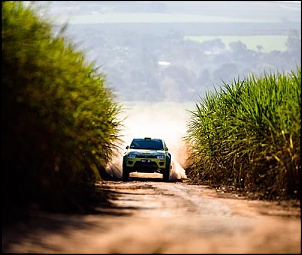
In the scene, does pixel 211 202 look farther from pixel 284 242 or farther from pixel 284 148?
pixel 284 242

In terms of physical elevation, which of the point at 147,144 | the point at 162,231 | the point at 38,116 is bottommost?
the point at 162,231

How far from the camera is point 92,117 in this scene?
1958 cm

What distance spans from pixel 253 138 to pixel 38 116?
26.0ft

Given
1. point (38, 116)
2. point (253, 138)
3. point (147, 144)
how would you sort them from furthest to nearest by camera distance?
point (147, 144), point (253, 138), point (38, 116)

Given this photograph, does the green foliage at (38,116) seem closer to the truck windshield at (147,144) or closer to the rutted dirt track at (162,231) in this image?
the rutted dirt track at (162,231)

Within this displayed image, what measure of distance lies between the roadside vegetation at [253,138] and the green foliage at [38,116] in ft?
14.4

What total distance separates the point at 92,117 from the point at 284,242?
8551 mm

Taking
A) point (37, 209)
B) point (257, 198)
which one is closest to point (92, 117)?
point (257, 198)

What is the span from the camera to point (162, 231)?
41.1 ft

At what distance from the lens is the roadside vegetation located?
19078 millimetres

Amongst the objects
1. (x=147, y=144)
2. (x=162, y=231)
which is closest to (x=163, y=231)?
(x=162, y=231)

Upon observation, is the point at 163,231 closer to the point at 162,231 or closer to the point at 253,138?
the point at 162,231

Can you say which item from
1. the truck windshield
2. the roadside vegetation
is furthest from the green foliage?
the truck windshield

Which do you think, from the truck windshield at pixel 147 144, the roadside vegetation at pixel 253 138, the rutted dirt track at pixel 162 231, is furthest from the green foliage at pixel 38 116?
the truck windshield at pixel 147 144
